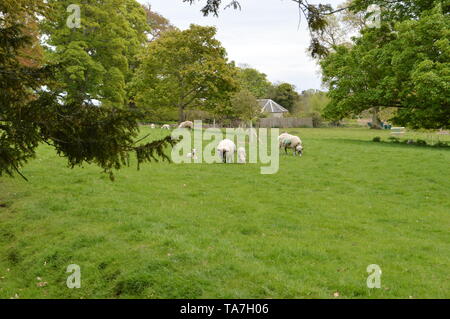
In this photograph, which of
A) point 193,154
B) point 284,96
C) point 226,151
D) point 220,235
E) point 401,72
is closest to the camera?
point 220,235

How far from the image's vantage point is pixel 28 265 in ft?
24.0

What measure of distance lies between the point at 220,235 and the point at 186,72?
2765 centimetres

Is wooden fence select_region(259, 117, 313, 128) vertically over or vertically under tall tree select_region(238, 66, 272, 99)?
under

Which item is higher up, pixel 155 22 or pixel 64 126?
pixel 155 22

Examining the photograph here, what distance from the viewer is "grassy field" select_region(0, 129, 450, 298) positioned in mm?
6078

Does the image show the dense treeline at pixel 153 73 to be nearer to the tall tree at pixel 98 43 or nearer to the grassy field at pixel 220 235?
the tall tree at pixel 98 43

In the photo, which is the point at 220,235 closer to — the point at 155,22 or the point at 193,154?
the point at 193,154

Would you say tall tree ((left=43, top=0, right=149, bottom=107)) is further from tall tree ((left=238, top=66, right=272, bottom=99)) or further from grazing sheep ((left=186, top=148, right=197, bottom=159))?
tall tree ((left=238, top=66, right=272, bottom=99))

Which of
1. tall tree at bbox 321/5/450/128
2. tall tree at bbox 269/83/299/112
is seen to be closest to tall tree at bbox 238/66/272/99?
tall tree at bbox 269/83/299/112

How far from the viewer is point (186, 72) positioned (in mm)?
34000

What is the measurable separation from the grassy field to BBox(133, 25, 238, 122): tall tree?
21539 millimetres

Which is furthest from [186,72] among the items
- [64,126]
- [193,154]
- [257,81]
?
[257,81]

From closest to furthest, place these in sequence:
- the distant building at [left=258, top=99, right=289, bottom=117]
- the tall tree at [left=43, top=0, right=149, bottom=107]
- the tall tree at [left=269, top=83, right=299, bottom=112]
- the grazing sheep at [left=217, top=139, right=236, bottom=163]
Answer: the grazing sheep at [left=217, top=139, right=236, bottom=163] < the tall tree at [left=43, top=0, right=149, bottom=107] < the distant building at [left=258, top=99, right=289, bottom=117] < the tall tree at [left=269, top=83, right=299, bottom=112]
